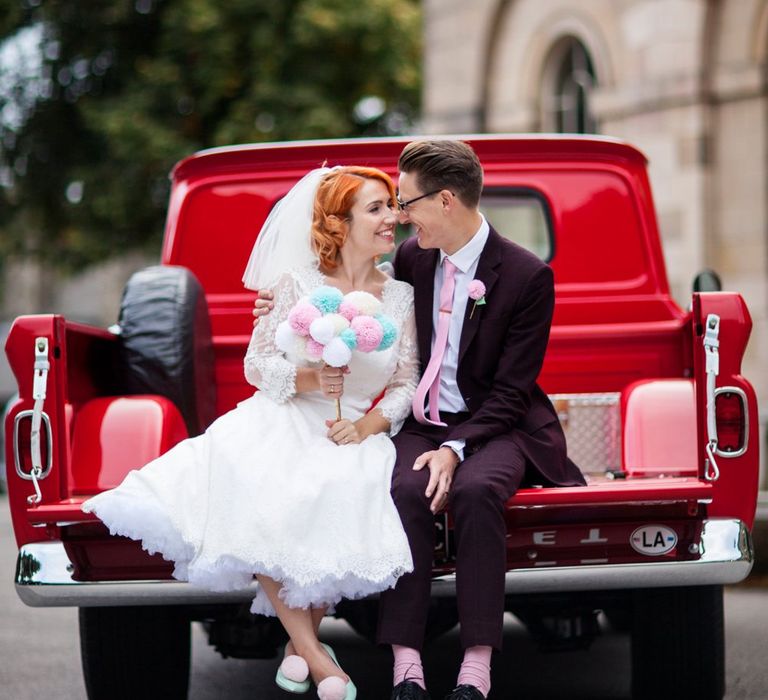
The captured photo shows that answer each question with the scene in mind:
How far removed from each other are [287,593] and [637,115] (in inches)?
463

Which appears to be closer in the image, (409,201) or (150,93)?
(409,201)

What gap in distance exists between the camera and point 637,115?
1482 cm

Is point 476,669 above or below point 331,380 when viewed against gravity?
below

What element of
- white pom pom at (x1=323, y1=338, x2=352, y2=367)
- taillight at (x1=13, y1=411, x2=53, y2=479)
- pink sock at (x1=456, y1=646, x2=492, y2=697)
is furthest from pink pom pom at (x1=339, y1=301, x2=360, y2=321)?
pink sock at (x1=456, y1=646, x2=492, y2=697)

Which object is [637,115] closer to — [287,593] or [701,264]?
[701,264]

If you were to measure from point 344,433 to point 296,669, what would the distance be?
0.70m

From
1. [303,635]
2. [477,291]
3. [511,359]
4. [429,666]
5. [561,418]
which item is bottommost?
[429,666]

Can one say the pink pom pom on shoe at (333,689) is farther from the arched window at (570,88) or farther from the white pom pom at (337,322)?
the arched window at (570,88)

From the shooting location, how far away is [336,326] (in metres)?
4.04

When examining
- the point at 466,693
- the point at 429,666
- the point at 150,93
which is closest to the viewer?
the point at 466,693

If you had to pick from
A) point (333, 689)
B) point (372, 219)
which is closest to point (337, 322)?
point (372, 219)

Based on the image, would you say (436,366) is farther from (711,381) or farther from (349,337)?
(711,381)

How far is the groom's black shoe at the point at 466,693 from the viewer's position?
3.71 metres

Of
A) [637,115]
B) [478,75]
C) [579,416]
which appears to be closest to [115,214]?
[478,75]
